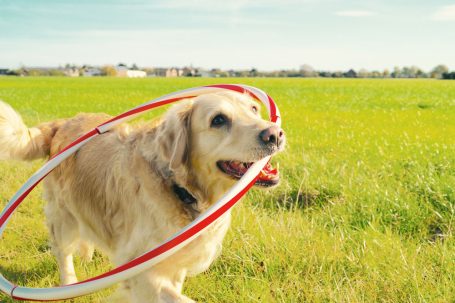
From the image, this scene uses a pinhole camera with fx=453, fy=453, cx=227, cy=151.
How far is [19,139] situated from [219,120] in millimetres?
2174

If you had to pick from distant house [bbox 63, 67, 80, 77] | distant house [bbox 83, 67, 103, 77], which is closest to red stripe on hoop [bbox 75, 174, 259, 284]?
distant house [bbox 63, 67, 80, 77]

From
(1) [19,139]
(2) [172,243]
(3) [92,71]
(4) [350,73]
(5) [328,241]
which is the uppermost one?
(1) [19,139]

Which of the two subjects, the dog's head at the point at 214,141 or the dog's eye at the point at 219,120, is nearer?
the dog's head at the point at 214,141

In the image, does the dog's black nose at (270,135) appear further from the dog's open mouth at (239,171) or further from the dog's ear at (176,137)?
the dog's ear at (176,137)

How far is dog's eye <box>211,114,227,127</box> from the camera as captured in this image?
3111 millimetres

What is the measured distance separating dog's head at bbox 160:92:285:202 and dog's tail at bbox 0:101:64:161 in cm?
174

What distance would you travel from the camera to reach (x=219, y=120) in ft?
10.3

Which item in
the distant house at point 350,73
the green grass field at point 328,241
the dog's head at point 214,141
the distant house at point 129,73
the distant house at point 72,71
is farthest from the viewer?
the distant house at point 129,73

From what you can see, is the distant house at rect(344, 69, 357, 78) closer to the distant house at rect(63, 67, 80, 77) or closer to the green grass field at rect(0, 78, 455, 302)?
the distant house at rect(63, 67, 80, 77)

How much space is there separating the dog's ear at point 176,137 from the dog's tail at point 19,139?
172cm

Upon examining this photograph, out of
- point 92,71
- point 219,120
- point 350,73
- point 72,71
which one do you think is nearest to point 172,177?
point 219,120

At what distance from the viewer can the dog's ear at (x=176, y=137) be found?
3076 mm

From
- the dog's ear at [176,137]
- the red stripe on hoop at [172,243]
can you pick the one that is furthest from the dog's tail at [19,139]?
the red stripe on hoop at [172,243]

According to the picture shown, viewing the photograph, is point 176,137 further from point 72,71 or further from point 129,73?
point 72,71
